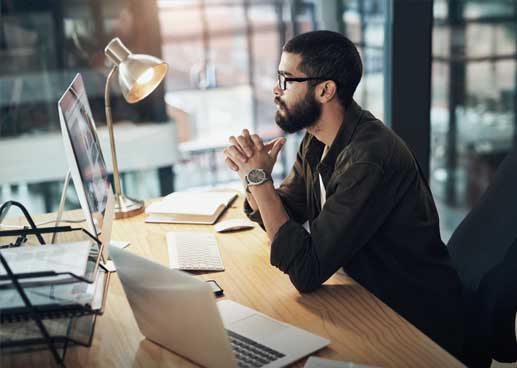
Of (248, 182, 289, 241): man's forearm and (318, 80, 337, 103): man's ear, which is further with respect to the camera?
(318, 80, 337, 103): man's ear

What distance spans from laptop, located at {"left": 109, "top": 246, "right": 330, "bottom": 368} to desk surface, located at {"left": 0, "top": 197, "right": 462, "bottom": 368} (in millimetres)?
35

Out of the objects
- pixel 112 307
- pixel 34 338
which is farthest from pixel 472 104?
pixel 34 338

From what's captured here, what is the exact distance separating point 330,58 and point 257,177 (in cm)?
34

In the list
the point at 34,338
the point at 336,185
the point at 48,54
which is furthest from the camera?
the point at 48,54

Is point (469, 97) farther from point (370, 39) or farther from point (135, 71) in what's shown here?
point (135, 71)

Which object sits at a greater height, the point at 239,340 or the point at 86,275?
the point at 86,275

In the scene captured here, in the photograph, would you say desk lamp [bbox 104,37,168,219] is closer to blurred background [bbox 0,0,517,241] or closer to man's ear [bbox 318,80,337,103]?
man's ear [bbox 318,80,337,103]

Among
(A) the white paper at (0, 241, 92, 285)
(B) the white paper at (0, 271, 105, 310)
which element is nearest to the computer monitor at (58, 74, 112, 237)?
(A) the white paper at (0, 241, 92, 285)

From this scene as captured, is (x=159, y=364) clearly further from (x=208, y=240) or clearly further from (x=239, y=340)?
(x=208, y=240)

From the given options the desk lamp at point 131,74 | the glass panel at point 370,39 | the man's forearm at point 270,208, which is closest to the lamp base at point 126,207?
the desk lamp at point 131,74

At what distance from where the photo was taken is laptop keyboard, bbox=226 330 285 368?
1215 mm

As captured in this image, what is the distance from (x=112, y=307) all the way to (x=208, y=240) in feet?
1.36

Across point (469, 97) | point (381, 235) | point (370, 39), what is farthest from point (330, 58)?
point (469, 97)

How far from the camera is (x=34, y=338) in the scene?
123cm
